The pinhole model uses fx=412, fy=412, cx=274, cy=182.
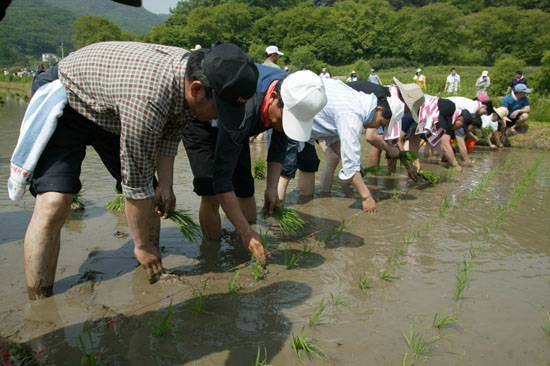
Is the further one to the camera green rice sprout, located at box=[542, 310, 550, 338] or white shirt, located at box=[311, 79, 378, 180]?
white shirt, located at box=[311, 79, 378, 180]

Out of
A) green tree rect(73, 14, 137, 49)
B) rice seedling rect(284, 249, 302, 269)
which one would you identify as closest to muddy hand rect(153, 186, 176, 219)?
rice seedling rect(284, 249, 302, 269)

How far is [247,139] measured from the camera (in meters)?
2.85

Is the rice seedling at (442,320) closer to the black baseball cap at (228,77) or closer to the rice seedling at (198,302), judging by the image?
the rice seedling at (198,302)

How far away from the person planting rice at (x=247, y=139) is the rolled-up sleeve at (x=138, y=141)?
1.45ft

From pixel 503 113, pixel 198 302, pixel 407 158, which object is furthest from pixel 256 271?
pixel 503 113

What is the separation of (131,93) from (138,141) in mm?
219

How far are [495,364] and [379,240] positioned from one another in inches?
66.7

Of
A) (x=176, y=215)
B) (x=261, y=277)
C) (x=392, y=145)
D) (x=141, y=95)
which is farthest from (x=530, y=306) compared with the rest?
(x=392, y=145)

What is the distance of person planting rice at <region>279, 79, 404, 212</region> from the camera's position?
3.74 m

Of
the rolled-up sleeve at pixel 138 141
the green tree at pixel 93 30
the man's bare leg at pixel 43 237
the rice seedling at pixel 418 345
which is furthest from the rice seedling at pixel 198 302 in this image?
the green tree at pixel 93 30

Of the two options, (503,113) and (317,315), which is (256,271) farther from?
(503,113)

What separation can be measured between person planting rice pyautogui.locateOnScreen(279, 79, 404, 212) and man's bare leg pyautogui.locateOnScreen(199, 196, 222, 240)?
1060 millimetres

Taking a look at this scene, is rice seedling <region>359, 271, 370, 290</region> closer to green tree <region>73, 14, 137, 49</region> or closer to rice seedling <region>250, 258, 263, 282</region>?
rice seedling <region>250, 258, 263, 282</region>

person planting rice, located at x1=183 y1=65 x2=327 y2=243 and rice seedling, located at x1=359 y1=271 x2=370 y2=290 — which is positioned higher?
person planting rice, located at x1=183 y1=65 x2=327 y2=243
